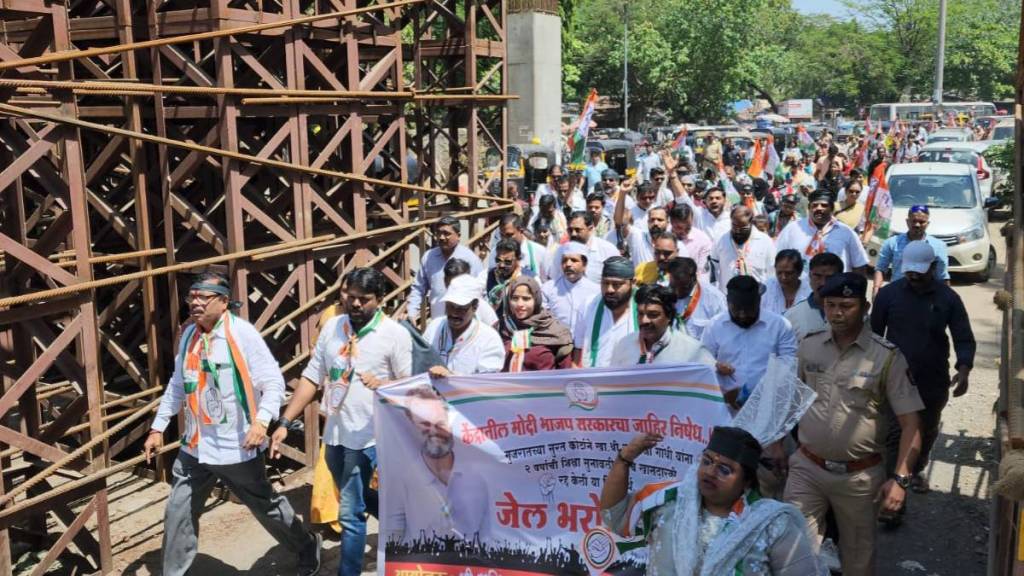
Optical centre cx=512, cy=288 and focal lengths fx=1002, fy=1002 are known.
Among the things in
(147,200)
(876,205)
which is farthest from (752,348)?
(876,205)

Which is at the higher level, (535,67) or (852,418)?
(535,67)

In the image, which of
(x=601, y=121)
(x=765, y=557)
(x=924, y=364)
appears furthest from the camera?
(x=601, y=121)

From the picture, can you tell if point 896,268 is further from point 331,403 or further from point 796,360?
point 331,403

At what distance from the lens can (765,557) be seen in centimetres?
319

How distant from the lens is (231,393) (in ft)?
18.6

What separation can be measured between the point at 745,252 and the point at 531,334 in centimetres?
360

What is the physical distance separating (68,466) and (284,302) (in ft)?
8.08

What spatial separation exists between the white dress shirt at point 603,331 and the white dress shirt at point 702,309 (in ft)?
2.42

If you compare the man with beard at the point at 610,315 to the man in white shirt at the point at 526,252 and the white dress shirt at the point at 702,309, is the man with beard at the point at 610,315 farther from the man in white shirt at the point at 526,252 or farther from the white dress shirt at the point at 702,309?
the man in white shirt at the point at 526,252

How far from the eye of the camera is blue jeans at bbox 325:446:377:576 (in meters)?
5.76

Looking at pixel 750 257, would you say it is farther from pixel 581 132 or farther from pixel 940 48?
pixel 940 48

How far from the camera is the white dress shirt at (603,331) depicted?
238 inches

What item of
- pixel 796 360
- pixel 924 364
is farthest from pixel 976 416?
pixel 796 360

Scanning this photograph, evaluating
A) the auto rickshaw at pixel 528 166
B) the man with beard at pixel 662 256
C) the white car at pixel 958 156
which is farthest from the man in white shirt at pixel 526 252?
the white car at pixel 958 156
